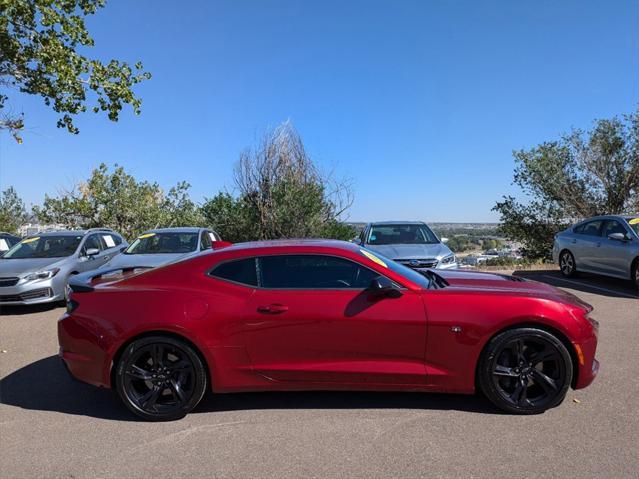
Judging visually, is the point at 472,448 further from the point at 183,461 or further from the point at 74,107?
the point at 74,107

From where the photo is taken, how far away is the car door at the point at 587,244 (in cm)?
1041

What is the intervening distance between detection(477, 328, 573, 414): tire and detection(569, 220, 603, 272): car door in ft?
24.2

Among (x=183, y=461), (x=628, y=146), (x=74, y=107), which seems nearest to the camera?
(x=183, y=461)

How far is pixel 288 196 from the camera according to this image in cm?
1559

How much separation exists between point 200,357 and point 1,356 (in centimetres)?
344

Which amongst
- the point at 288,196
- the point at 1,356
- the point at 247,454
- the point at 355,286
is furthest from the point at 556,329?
the point at 288,196

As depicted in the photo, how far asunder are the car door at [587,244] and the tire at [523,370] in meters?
7.39

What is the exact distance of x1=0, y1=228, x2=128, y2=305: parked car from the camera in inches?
336

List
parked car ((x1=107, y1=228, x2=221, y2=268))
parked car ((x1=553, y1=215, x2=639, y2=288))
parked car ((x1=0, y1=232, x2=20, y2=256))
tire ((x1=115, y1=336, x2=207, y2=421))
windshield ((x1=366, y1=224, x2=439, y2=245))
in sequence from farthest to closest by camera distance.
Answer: parked car ((x1=0, y1=232, x2=20, y2=256)) → windshield ((x1=366, y1=224, x2=439, y2=245)) → parked car ((x1=553, y1=215, x2=639, y2=288)) → parked car ((x1=107, y1=228, x2=221, y2=268)) → tire ((x1=115, y1=336, x2=207, y2=421))

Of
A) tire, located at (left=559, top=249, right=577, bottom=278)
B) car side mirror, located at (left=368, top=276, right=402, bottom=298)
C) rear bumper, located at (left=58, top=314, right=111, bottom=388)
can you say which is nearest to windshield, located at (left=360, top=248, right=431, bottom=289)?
car side mirror, located at (left=368, top=276, right=402, bottom=298)

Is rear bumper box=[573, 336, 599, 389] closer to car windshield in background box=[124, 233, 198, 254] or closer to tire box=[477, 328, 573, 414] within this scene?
tire box=[477, 328, 573, 414]

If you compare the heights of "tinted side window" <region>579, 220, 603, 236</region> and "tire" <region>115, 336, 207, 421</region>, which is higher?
"tinted side window" <region>579, 220, 603, 236</region>

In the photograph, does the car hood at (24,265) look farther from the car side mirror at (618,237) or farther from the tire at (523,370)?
the car side mirror at (618,237)

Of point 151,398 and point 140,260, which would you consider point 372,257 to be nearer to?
point 151,398
